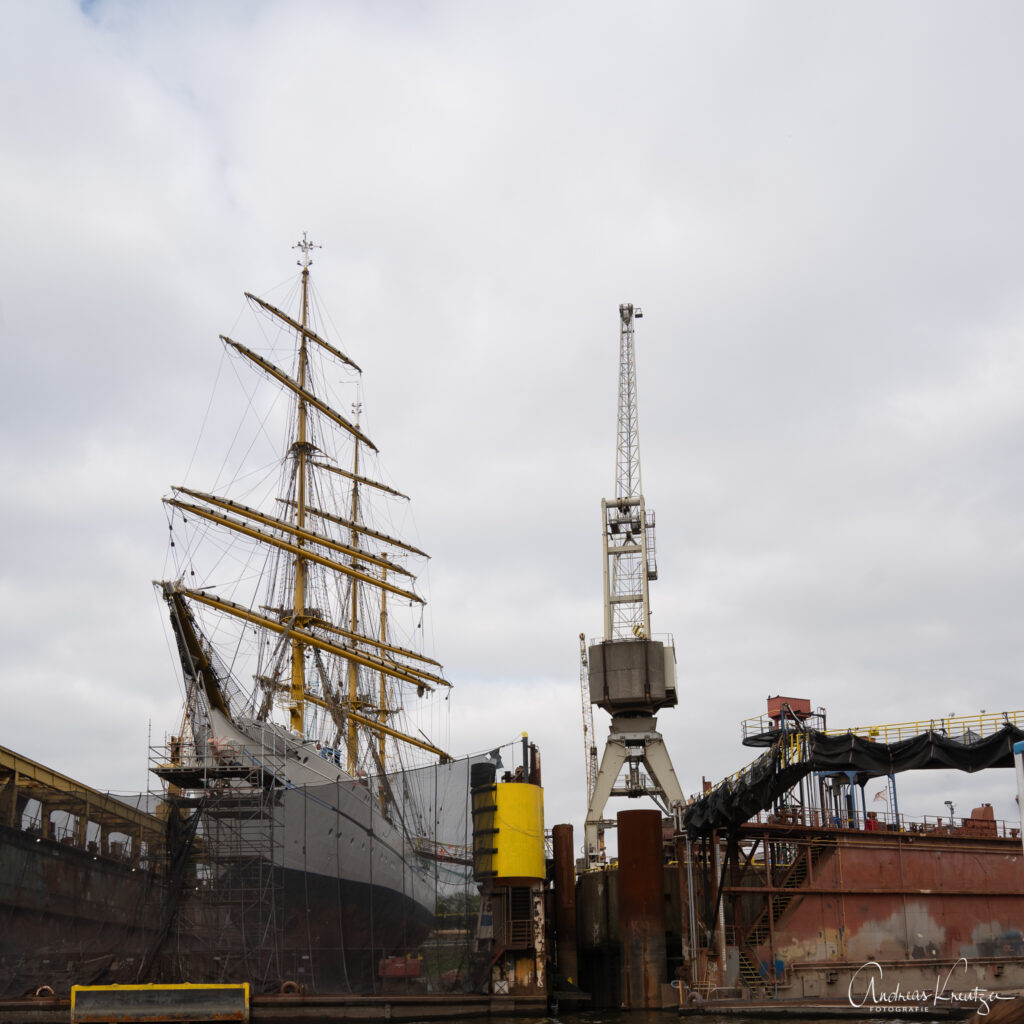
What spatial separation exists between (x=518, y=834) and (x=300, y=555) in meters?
24.8

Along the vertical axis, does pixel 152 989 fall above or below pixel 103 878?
below

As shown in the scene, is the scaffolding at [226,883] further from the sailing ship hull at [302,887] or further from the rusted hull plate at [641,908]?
the rusted hull plate at [641,908]

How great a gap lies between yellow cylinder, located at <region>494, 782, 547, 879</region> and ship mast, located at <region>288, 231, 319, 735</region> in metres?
19.0

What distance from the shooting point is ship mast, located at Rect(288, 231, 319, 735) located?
58312 millimetres

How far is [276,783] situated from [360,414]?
42192 millimetres

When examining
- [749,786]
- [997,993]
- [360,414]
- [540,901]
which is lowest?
[997,993]

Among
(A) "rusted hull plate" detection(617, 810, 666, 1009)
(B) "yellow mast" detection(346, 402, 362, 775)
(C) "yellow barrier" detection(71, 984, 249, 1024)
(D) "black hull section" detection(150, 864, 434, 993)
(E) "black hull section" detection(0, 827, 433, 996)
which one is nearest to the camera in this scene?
(C) "yellow barrier" detection(71, 984, 249, 1024)

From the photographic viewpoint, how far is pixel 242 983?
31.6 meters

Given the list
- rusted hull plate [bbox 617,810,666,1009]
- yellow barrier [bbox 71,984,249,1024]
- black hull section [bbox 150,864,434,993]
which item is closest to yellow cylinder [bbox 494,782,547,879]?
rusted hull plate [bbox 617,810,666,1009]

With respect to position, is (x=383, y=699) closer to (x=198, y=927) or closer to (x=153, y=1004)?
(x=198, y=927)

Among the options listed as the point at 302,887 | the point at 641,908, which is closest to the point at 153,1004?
the point at 302,887

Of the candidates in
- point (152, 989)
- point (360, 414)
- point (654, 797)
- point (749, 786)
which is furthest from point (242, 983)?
point (360, 414)

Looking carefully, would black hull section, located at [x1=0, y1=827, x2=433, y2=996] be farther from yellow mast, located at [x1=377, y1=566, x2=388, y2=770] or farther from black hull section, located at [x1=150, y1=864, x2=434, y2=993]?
yellow mast, located at [x1=377, y1=566, x2=388, y2=770]

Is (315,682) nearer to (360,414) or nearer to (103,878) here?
(360,414)
